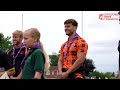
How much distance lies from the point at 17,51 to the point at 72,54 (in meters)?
0.95

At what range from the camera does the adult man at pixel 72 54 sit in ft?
15.3

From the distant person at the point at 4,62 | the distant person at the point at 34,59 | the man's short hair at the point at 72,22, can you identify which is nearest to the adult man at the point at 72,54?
the man's short hair at the point at 72,22

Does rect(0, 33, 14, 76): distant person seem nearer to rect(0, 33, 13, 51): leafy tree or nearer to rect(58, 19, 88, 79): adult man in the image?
rect(0, 33, 13, 51): leafy tree

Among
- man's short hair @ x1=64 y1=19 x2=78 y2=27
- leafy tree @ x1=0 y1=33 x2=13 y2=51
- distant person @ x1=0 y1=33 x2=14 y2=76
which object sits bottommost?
distant person @ x1=0 y1=33 x2=14 y2=76

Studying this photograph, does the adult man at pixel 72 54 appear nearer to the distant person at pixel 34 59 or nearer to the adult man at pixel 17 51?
the distant person at pixel 34 59

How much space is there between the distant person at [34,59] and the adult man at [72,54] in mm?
361

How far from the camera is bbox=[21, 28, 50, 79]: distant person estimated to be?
14.2 ft

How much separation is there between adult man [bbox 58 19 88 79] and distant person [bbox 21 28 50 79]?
0.36 meters

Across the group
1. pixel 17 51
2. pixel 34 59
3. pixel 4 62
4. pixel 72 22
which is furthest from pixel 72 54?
pixel 4 62

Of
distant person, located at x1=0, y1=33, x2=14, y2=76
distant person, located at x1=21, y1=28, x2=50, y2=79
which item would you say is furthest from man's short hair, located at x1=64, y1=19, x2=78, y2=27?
distant person, located at x1=0, y1=33, x2=14, y2=76

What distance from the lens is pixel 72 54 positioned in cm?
479

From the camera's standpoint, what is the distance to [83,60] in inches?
186
